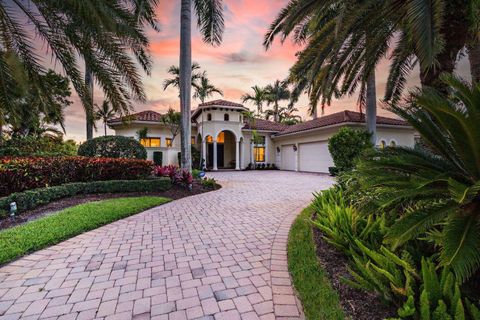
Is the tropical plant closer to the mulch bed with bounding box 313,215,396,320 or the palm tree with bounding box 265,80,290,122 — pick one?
the mulch bed with bounding box 313,215,396,320

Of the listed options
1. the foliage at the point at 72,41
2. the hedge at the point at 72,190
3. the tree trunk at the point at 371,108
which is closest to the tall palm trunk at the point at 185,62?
the hedge at the point at 72,190

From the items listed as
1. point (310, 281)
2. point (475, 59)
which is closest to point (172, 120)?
point (475, 59)

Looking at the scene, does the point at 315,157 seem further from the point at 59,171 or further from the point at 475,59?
the point at 59,171

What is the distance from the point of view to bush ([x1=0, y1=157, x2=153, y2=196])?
6676mm

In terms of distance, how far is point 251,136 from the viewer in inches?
1008

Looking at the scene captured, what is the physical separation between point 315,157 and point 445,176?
18.7 m

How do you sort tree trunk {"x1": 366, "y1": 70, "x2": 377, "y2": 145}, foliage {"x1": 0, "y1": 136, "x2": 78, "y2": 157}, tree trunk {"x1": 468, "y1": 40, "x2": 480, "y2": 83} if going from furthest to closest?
1. tree trunk {"x1": 366, "y1": 70, "x2": 377, "y2": 145}
2. foliage {"x1": 0, "y1": 136, "x2": 78, "y2": 157}
3. tree trunk {"x1": 468, "y1": 40, "x2": 480, "y2": 83}

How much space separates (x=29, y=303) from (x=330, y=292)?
3.35m

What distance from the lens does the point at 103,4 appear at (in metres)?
4.90

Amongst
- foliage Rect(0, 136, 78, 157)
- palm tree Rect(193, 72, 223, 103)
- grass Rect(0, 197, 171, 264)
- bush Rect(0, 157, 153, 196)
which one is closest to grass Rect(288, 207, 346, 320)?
grass Rect(0, 197, 171, 264)

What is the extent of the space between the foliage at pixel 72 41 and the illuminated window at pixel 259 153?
20.8 metres

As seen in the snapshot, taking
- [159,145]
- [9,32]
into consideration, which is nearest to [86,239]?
[9,32]

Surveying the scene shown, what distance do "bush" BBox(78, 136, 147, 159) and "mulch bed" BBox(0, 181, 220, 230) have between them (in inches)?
111

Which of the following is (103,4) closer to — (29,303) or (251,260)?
(29,303)
